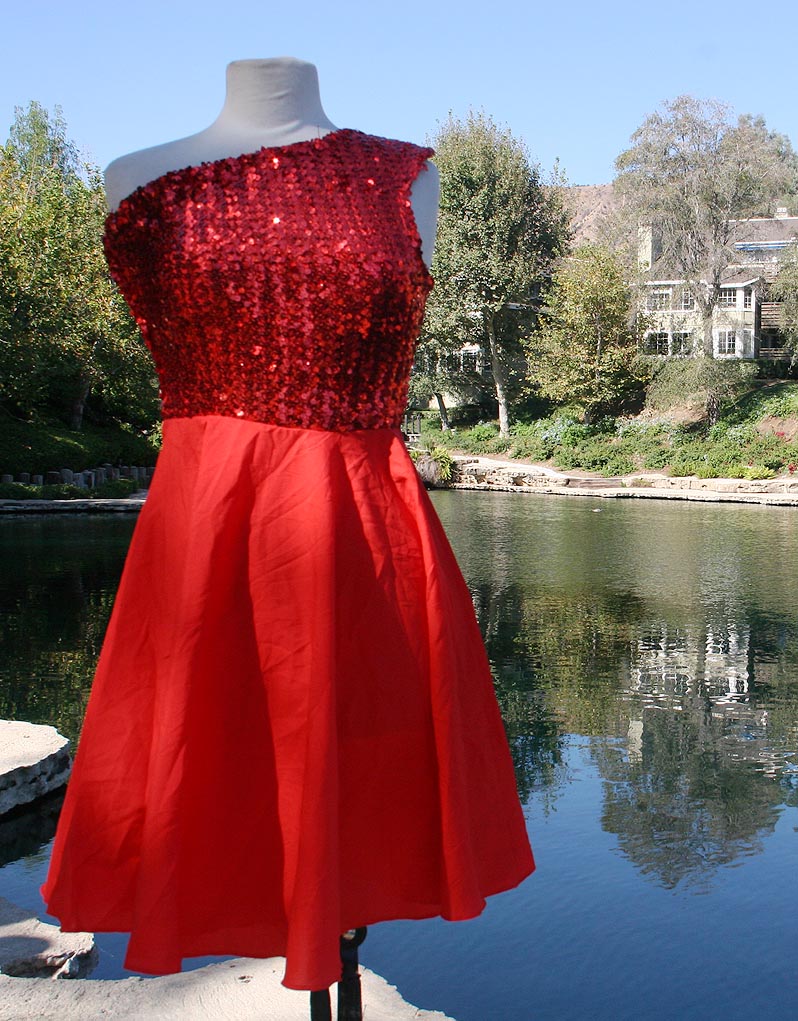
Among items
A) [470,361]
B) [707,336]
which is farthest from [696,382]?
[470,361]

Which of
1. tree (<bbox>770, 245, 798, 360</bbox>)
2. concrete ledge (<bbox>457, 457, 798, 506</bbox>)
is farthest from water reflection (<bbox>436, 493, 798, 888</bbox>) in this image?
tree (<bbox>770, 245, 798, 360</bbox>)

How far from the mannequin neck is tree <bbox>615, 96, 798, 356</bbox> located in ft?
76.4

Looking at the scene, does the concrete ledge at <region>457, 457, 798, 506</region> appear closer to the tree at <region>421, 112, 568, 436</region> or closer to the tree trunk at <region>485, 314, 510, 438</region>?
the tree trunk at <region>485, 314, 510, 438</region>

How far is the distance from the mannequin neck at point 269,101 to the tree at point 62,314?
12.4 m

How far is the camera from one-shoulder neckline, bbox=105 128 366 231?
62.6 inches

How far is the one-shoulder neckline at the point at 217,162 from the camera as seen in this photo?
5.22ft

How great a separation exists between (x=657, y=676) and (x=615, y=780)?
1.72 m

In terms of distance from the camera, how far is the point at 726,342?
98.4 feet

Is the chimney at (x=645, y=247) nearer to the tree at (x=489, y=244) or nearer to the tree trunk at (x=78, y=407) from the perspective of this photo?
the tree at (x=489, y=244)

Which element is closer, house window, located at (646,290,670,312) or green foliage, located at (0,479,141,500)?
green foliage, located at (0,479,141,500)

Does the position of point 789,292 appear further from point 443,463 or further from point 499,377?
point 443,463

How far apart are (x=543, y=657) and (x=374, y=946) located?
3312mm

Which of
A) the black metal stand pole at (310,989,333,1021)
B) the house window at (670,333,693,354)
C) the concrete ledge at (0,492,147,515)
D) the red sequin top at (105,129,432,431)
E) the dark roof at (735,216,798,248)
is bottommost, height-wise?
the concrete ledge at (0,492,147,515)

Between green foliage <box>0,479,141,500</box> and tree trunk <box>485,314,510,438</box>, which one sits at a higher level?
tree trunk <box>485,314,510,438</box>
